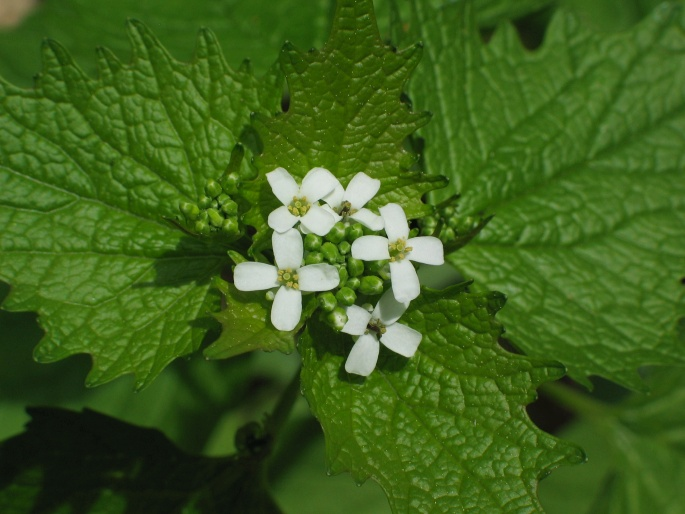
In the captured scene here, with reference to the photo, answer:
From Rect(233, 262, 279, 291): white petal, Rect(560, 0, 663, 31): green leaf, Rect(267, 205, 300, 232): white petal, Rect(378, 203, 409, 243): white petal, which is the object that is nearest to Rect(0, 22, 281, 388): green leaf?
Rect(233, 262, 279, 291): white petal

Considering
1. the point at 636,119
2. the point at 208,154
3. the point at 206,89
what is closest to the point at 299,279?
the point at 208,154

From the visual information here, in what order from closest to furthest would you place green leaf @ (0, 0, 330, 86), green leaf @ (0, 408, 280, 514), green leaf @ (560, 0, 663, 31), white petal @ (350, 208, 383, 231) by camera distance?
white petal @ (350, 208, 383, 231)
green leaf @ (0, 408, 280, 514)
green leaf @ (0, 0, 330, 86)
green leaf @ (560, 0, 663, 31)

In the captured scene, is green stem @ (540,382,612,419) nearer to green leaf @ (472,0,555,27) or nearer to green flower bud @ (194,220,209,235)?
green leaf @ (472,0,555,27)

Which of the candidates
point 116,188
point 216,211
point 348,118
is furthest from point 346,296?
point 116,188

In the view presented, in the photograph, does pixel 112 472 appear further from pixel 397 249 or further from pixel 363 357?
pixel 397 249

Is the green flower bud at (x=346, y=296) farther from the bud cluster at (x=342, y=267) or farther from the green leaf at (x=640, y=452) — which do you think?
the green leaf at (x=640, y=452)

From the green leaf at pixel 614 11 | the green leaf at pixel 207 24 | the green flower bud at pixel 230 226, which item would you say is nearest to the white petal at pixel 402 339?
the green flower bud at pixel 230 226
